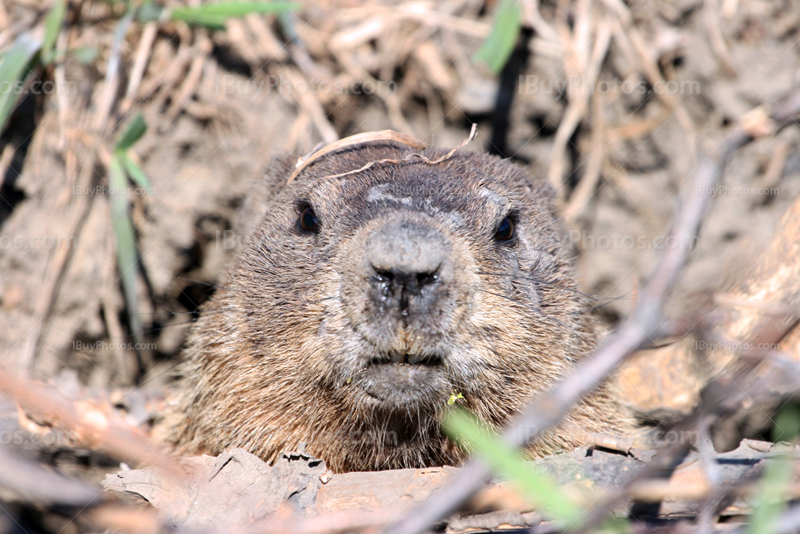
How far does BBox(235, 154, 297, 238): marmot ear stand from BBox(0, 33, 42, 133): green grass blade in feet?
5.07

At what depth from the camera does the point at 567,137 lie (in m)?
5.19

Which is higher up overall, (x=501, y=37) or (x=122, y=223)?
(x=501, y=37)

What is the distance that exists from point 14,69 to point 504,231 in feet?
10.7

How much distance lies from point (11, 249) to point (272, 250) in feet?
7.81

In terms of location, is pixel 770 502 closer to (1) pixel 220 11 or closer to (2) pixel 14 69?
(1) pixel 220 11

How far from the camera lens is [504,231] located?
3.41m

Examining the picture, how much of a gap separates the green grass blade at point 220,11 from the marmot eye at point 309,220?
5.64 ft

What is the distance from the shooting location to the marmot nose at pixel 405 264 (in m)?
2.52

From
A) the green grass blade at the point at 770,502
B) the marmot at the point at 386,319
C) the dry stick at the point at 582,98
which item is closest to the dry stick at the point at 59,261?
the marmot at the point at 386,319

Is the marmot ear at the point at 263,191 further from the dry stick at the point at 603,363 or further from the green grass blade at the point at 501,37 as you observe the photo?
the dry stick at the point at 603,363

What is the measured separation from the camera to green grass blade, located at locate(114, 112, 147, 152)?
431 centimetres

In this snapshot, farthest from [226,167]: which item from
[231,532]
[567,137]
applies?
[231,532]

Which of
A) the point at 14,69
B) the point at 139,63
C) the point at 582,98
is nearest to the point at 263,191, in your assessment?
the point at 139,63

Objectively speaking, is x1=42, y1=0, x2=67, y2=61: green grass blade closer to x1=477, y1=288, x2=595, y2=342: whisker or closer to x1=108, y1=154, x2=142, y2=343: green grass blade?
x1=108, y1=154, x2=142, y2=343: green grass blade
